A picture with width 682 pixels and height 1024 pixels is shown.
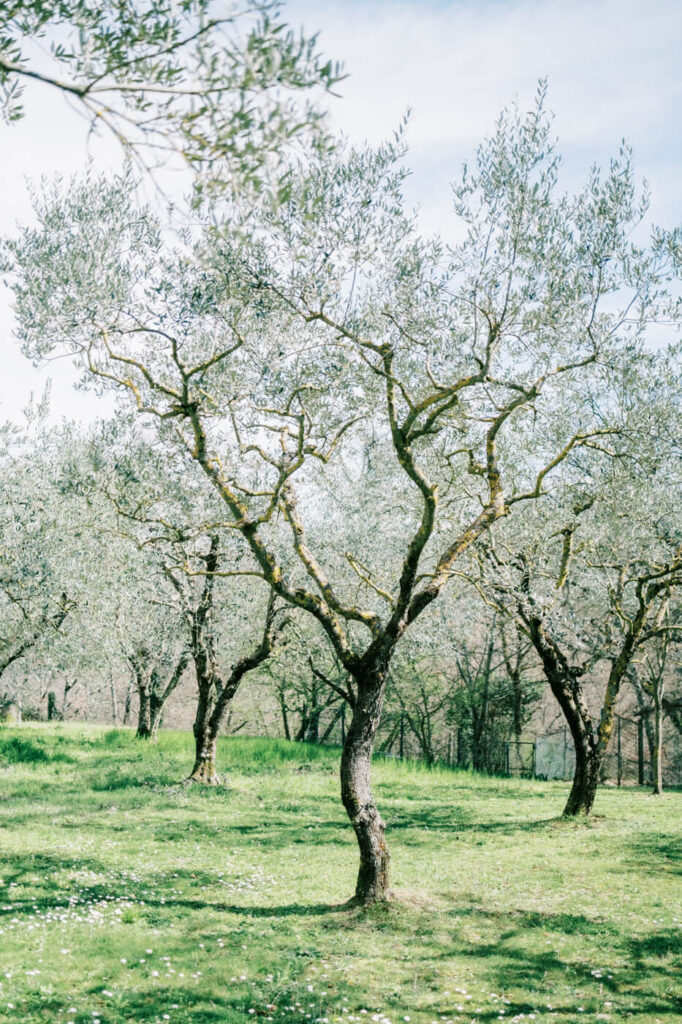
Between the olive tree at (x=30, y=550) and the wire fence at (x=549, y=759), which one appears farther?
the wire fence at (x=549, y=759)

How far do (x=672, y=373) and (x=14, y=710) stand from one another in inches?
1380

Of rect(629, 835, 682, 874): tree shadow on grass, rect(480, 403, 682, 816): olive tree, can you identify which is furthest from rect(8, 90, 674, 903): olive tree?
rect(629, 835, 682, 874): tree shadow on grass

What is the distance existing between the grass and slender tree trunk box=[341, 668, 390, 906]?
306 mm

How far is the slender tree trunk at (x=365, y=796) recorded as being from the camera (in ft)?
30.6

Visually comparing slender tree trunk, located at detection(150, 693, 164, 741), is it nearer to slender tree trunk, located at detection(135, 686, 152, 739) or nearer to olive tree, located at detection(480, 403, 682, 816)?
slender tree trunk, located at detection(135, 686, 152, 739)

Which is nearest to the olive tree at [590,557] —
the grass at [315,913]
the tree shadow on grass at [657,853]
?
the tree shadow on grass at [657,853]

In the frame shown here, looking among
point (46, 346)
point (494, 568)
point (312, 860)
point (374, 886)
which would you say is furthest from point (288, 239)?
point (312, 860)

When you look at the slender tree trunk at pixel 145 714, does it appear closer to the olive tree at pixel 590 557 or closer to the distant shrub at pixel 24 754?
the distant shrub at pixel 24 754

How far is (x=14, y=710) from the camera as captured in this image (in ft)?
126

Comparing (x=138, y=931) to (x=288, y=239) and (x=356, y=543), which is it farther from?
(x=356, y=543)

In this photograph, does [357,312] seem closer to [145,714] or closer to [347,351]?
[347,351]

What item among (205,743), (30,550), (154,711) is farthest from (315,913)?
(154,711)

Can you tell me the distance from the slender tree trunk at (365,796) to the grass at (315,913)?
306 mm

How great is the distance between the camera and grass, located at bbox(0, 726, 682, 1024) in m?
6.97
